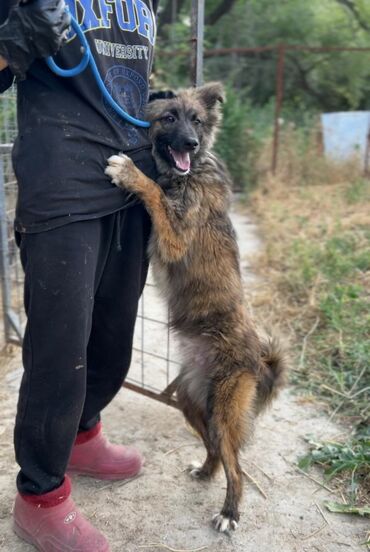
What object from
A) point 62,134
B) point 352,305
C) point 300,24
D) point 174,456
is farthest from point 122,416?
point 300,24

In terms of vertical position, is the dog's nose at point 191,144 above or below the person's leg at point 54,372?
above

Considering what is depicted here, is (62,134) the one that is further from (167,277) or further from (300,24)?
(300,24)

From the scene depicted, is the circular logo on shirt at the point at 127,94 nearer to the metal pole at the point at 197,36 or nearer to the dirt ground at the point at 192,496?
the metal pole at the point at 197,36

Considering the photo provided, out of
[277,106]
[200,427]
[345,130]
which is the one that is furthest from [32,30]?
[345,130]

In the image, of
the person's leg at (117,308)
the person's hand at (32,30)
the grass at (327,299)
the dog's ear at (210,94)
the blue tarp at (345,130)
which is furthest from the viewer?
the blue tarp at (345,130)

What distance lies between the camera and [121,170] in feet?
6.32

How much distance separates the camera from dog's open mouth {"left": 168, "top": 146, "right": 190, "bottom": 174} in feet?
7.80

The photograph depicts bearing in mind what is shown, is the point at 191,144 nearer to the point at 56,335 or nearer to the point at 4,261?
the point at 56,335

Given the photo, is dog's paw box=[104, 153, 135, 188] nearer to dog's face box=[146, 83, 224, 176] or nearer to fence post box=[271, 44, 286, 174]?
dog's face box=[146, 83, 224, 176]

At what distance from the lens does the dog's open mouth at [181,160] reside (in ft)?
7.80

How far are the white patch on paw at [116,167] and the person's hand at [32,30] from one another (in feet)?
1.43

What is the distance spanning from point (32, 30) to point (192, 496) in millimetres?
2014

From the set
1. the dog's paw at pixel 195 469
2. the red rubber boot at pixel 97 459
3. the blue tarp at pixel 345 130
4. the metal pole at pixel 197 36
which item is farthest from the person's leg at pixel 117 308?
the blue tarp at pixel 345 130

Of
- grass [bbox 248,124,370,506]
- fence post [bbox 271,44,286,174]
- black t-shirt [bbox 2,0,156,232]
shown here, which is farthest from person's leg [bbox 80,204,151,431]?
fence post [bbox 271,44,286,174]
